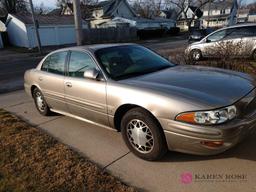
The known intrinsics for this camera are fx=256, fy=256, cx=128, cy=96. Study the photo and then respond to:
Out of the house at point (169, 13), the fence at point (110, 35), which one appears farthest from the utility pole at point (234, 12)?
the fence at point (110, 35)

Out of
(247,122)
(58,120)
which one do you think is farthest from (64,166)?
(247,122)

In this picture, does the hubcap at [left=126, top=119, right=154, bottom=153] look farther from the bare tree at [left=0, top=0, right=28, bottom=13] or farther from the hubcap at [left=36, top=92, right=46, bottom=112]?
the bare tree at [left=0, top=0, right=28, bottom=13]

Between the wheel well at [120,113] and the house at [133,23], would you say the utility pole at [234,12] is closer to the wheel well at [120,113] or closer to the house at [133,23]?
the house at [133,23]

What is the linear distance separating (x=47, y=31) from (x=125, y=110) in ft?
94.9

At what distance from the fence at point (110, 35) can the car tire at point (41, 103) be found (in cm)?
2552

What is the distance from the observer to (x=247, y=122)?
115 inches

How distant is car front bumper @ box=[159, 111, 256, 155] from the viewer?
2.76 metres

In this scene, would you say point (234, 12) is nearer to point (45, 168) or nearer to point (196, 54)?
point (196, 54)

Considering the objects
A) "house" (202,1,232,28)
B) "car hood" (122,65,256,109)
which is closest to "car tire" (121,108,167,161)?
"car hood" (122,65,256,109)

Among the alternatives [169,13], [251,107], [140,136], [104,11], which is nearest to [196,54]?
[251,107]

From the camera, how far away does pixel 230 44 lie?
679 centimetres

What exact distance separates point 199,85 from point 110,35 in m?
31.2

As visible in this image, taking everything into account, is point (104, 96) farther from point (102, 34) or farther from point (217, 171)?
point (102, 34)
